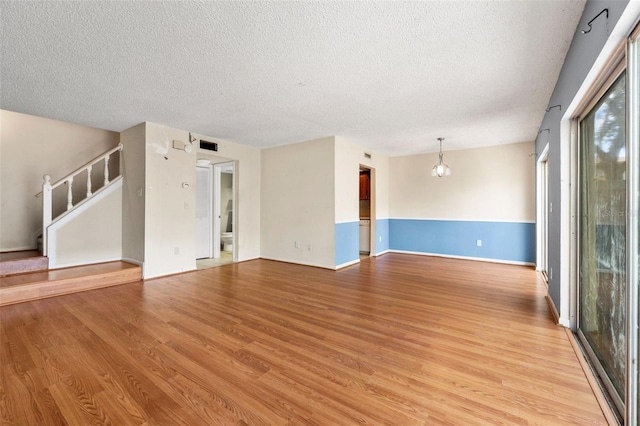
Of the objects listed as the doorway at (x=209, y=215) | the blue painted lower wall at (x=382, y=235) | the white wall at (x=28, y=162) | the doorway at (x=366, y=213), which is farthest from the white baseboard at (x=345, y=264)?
the white wall at (x=28, y=162)

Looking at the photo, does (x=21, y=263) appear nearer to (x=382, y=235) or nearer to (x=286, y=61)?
(x=286, y=61)

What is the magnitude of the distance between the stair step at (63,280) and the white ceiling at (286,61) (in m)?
2.24

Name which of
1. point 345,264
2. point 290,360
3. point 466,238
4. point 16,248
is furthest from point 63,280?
point 466,238

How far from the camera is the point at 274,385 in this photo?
1742mm

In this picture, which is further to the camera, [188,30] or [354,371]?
[188,30]

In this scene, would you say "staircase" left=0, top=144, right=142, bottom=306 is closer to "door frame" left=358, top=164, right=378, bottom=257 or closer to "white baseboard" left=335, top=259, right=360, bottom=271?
"white baseboard" left=335, top=259, right=360, bottom=271

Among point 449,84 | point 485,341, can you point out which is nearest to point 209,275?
point 485,341

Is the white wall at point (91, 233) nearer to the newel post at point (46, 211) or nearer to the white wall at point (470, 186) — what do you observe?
the newel post at point (46, 211)

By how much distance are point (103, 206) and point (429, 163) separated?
262 inches

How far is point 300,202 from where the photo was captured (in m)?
5.54

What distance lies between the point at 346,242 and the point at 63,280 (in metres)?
4.31

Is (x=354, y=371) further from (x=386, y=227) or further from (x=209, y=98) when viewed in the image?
(x=386, y=227)

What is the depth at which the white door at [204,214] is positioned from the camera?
586 centimetres

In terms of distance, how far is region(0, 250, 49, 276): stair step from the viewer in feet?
12.3
